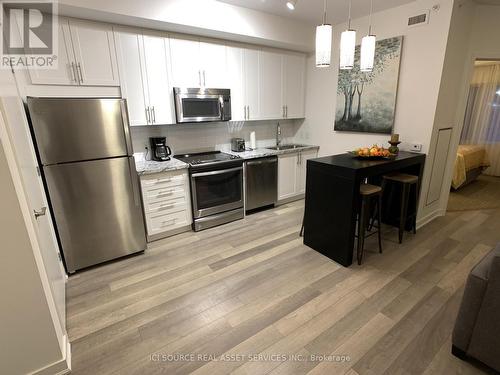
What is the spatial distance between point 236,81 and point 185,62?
0.77 m

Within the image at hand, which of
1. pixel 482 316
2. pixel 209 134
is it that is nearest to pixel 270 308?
pixel 482 316

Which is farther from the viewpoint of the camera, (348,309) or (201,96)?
(201,96)

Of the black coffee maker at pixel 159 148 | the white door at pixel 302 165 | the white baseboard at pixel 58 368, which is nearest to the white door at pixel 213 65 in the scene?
the black coffee maker at pixel 159 148

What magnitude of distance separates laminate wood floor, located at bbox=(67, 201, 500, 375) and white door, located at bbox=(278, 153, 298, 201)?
1.21m

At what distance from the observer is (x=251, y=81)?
12.4ft

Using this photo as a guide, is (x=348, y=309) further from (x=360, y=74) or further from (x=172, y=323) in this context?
(x=360, y=74)

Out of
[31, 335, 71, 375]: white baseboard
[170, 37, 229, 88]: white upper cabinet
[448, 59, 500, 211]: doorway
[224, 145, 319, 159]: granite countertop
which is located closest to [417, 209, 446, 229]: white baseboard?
[448, 59, 500, 211]: doorway

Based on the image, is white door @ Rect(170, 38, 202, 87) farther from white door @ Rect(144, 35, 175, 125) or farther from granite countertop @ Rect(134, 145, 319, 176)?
granite countertop @ Rect(134, 145, 319, 176)

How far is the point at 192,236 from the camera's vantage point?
10.8 ft

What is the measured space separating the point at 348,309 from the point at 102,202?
2.46 metres

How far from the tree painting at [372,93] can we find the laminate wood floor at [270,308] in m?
1.63

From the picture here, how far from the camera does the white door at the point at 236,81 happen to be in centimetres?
350

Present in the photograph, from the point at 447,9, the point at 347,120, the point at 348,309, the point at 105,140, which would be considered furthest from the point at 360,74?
the point at 105,140

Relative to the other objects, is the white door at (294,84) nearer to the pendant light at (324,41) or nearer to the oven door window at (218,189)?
the oven door window at (218,189)
